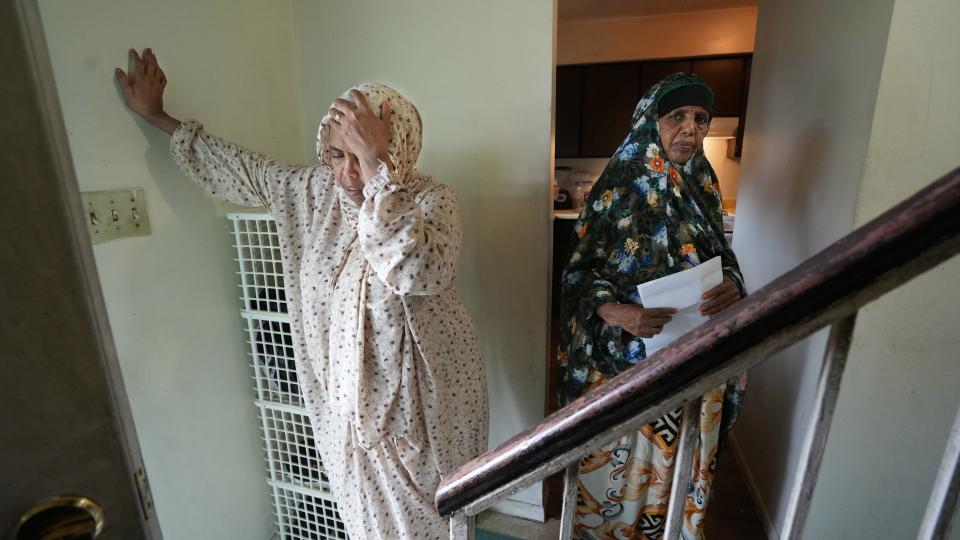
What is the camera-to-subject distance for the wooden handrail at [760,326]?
0.89 ft

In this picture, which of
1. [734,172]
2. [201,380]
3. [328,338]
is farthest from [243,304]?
[734,172]

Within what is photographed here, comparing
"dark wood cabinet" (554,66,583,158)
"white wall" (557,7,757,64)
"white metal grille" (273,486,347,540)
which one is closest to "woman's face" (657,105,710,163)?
"white metal grille" (273,486,347,540)

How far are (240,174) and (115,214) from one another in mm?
275

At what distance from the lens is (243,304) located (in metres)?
1.30

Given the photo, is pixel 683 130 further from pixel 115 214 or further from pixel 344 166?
pixel 115 214

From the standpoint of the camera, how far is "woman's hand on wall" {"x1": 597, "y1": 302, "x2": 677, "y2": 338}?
1.08m

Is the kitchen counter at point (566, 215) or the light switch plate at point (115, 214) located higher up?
the light switch plate at point (115, 214)

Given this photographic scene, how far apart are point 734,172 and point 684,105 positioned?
3.02 m

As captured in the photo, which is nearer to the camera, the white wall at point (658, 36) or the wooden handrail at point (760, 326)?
the wooden handrail at point (760, 326)

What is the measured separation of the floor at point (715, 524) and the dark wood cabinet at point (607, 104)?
275 centimetres

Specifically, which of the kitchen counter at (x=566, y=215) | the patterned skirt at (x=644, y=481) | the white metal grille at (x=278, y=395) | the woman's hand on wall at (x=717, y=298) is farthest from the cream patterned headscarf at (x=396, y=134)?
the kitchen counter at (x=566, y=215)

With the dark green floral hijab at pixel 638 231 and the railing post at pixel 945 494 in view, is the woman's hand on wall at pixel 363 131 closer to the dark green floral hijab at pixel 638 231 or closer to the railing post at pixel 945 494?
the dark green floral hijab at pixel 638 231

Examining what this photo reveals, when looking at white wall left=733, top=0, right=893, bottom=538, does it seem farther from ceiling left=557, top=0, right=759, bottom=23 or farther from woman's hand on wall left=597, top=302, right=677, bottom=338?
ceiling left=557, top=0, right=759, bottom=23

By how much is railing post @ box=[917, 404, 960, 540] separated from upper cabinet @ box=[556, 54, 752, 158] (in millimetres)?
3583
